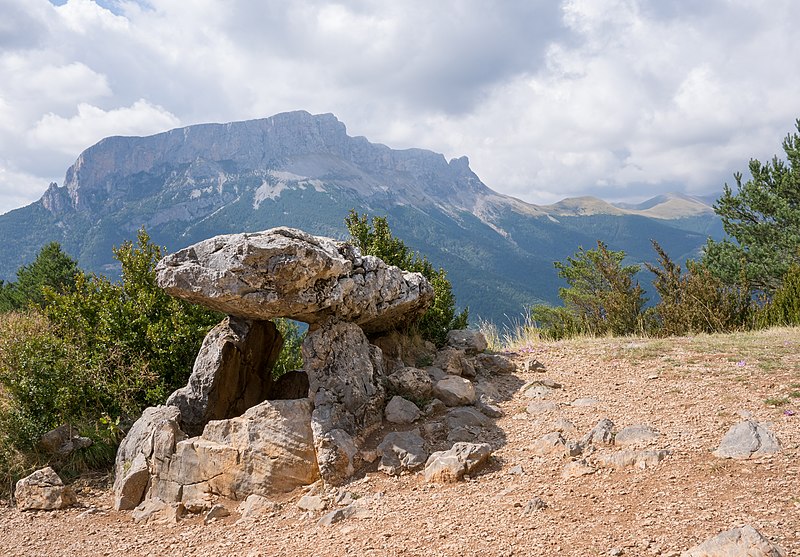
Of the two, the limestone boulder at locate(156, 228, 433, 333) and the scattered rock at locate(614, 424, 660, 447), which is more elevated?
the limestone boulder at locate(156, 228, 433, 333)

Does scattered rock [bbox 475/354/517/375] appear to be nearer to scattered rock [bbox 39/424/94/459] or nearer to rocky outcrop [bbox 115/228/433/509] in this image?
rocky outcrop [bbox 115/228/433/509]

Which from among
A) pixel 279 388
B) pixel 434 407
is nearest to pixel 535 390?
pixel 434 407

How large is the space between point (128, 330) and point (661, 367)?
10.4 m

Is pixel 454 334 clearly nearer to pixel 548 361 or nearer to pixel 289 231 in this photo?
pixel 548 361

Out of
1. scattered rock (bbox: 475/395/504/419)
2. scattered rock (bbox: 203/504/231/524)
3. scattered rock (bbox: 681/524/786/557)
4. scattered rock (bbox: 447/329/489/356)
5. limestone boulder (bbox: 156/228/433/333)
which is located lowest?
scattered rock (bbox: 203/504/231/524)

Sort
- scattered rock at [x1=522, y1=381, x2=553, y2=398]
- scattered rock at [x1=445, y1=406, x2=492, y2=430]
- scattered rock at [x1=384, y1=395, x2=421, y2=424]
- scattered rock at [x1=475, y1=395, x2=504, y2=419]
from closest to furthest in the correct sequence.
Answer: scattered rock at [x1=445, y1=406, x2=492, y2=430], scattered rock at [x1=384, y1=395, x2=421, y2=424], scattered rock at [x1=475, y1=395, x2=504, y2=419], scattered rock at [x1=522, y1=381, x2=553, y2=398]

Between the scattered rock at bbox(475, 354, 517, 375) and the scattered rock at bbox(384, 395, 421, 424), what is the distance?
2821 mm

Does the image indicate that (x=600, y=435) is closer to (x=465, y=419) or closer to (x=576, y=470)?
(x=576, y=470)

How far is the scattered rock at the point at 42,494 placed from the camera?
7.28 metres

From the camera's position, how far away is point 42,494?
730 centimetres

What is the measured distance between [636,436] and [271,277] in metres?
5.56

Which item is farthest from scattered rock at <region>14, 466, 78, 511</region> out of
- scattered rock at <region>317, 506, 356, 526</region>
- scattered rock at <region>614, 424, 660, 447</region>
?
scattered rock at <region>614, 424, 660, 447</region>

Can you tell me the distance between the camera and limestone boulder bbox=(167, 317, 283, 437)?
27.2 ft

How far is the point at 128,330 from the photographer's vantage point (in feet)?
32.2
